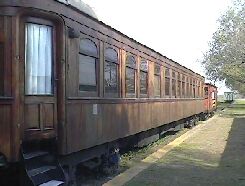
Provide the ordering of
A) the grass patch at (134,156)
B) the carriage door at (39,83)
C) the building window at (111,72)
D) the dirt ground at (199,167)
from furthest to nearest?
the grass patch at (134,156)
the building window at (111,72)
the dirt ground at (199,167)
the carriage door at (39,83)

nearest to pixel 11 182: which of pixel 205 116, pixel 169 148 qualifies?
pixel 169 148

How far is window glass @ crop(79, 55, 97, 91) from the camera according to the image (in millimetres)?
7195

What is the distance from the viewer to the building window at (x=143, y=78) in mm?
11242

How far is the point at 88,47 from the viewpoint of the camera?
7.48 metres

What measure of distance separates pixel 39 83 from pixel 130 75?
14.1 feet

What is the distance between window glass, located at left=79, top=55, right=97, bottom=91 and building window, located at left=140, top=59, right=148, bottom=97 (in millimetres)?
3549

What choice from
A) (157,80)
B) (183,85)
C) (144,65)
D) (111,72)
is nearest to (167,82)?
(157,80)

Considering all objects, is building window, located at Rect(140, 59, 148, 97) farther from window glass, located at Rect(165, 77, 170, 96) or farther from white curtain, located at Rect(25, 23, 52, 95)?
white curtain, located at Rect(25, 23, 52, 95)

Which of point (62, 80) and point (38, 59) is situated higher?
point (38, 59)

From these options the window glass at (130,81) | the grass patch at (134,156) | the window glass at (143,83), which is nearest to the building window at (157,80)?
the window glass at (143,83)

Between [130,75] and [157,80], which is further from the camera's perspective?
[157,80]

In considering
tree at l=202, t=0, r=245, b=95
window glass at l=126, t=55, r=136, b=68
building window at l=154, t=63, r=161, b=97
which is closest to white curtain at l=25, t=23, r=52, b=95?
window glass at l=126, t=55, r=136, b=68

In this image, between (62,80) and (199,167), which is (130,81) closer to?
(199,167)

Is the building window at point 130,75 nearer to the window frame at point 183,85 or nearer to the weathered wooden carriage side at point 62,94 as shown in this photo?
the weathered wooden carriage side at point 62,94
